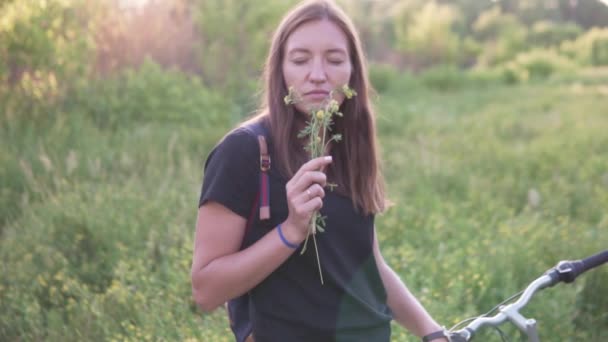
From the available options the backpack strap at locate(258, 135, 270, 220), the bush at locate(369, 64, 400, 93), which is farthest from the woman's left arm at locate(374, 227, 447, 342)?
the bush at locate(369, 64, 400, 93)

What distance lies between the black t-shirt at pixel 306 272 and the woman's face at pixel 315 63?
200 mm

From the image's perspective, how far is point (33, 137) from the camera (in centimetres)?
768

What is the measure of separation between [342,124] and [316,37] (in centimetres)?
34

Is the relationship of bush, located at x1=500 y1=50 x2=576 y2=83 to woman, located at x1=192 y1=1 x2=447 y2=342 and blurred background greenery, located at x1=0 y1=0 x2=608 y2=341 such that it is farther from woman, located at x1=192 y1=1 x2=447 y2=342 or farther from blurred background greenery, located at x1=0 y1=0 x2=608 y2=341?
woman, located at x1=192 y1=1 x2=447 y2=342

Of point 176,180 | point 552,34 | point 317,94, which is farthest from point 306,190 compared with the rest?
point 552,34

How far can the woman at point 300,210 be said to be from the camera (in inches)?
72.7

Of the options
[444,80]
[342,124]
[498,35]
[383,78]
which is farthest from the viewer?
[498,35]

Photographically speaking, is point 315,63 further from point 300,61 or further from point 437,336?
point 437,336

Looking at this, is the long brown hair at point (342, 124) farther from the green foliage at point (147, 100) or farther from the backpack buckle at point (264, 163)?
the green foliage at point (147, 100)

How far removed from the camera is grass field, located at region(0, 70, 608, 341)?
13.2 feet

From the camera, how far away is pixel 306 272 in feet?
6.61

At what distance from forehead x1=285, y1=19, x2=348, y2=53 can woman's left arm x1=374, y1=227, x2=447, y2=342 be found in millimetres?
712

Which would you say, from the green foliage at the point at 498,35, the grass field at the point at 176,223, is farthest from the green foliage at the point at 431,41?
the grass field at the point at 176,223

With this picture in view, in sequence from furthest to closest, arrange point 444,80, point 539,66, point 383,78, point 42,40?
point 539,66 → point 444,80 → point 383,78 → point 42,40
